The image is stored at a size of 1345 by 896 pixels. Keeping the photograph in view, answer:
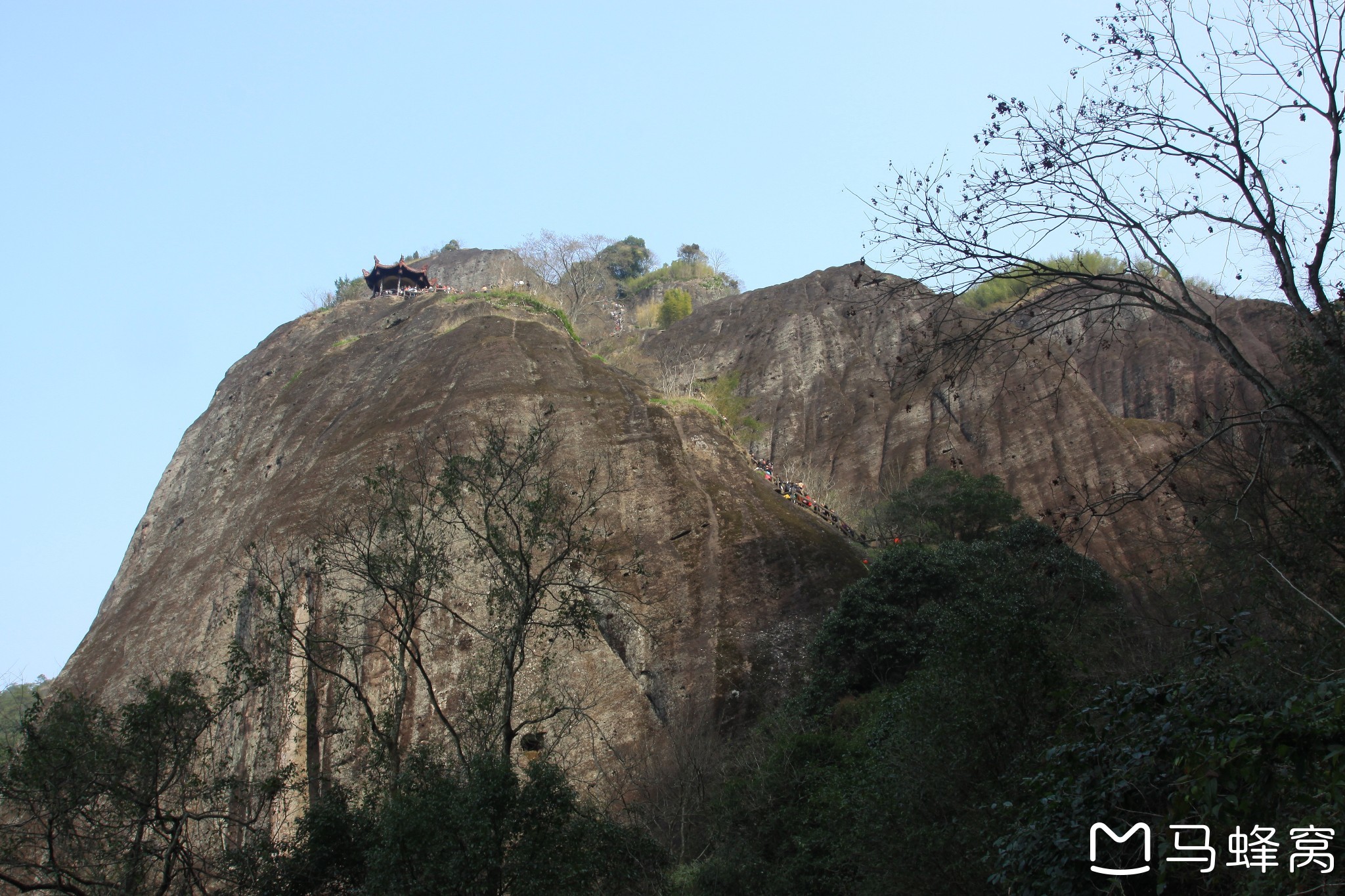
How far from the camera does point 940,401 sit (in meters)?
53.2

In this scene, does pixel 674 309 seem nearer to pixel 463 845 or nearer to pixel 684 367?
pixel 684 367

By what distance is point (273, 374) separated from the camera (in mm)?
47812

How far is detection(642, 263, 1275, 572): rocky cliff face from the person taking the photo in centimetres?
4388

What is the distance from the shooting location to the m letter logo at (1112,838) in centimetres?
786

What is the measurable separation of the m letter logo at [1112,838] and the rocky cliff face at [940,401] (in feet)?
92.1

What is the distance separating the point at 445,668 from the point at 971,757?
14.6 metres

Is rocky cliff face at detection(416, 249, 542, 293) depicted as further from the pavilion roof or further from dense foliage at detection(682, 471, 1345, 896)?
dense foliage at detection(682, 471, 1345, 896)

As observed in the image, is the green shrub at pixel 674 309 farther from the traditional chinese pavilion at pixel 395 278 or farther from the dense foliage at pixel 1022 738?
the dense foliage at pixel 1022 738

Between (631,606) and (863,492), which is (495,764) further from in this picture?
(863,492)

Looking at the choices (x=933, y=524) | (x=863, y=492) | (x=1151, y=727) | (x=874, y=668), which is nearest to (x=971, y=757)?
(x=1151, y=727)

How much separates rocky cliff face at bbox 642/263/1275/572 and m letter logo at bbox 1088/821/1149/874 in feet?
92.1

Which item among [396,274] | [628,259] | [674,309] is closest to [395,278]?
[396,274]

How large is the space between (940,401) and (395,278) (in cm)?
3714

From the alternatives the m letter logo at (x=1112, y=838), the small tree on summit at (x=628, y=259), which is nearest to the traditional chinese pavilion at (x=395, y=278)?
the small tree on summit at (x=628, y=259)
